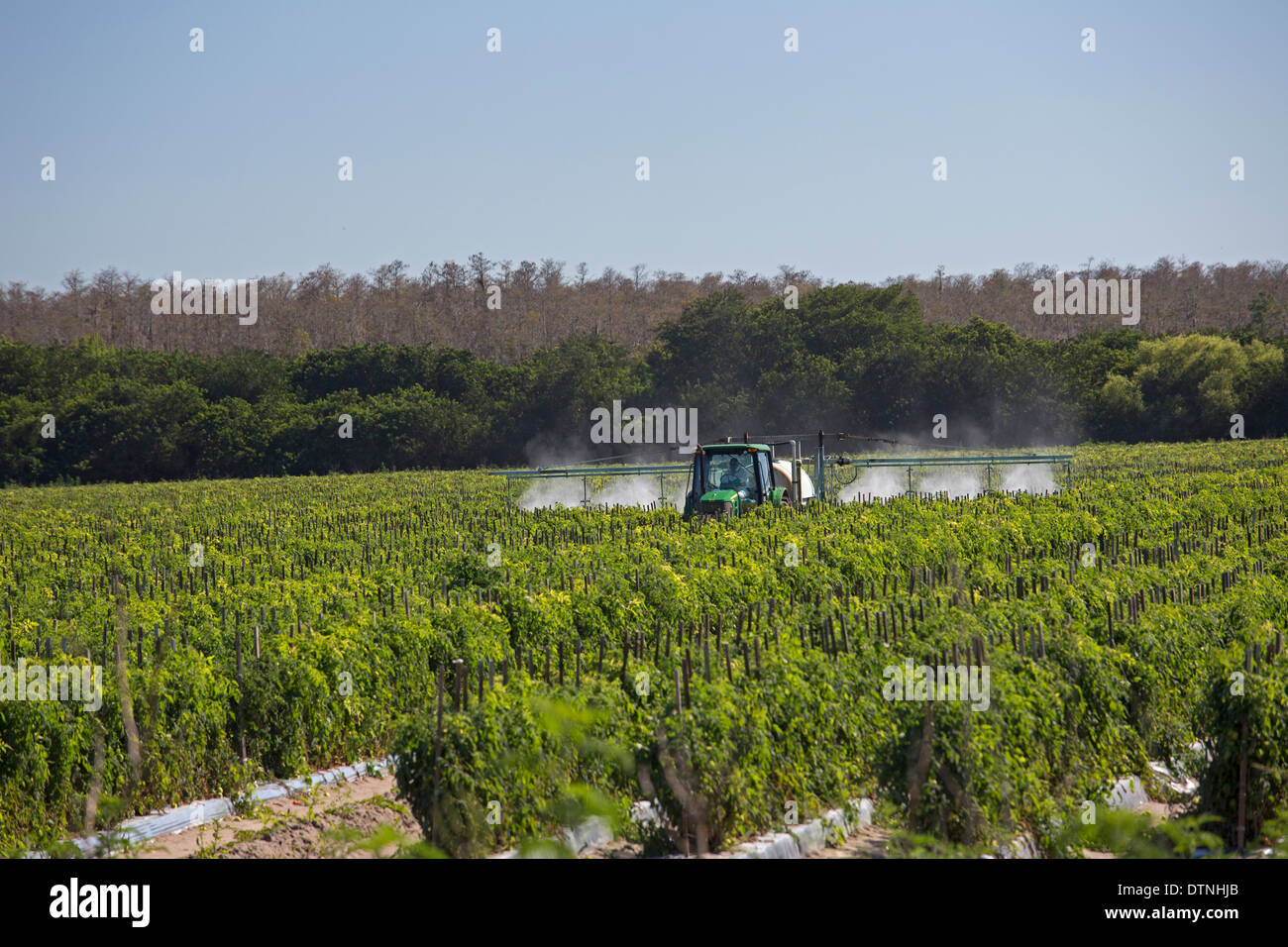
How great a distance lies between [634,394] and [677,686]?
5243cm

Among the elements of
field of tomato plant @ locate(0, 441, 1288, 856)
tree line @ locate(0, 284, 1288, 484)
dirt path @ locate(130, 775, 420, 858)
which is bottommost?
dirt path @ locate(130, 775, 420, 858)

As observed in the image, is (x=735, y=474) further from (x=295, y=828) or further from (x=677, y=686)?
(x=677, y=686)

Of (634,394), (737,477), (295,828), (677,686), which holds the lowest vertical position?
(295,828)

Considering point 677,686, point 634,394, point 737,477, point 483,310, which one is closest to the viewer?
point 677,686

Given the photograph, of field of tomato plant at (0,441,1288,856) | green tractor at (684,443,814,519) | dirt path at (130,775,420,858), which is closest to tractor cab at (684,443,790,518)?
green tractor at (684,443,814,519)

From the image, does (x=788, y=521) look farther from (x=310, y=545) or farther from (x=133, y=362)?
(x=133, y=362)

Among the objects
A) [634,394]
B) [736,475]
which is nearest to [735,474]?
[736,475]

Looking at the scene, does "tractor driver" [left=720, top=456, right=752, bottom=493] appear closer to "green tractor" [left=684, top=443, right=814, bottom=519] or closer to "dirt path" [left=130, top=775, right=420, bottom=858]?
"green tractor" [left=684, top=443, right=814, bottom=519]

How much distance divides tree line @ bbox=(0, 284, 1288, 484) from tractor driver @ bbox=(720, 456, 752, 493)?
3357 cm

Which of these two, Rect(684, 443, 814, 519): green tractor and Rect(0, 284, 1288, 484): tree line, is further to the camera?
Rect(0, 284, 1288, 484): tree line

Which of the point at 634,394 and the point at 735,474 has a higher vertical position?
the point at 634,394

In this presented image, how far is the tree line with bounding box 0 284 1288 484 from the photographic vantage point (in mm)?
54562

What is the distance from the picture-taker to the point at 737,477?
21641 millimetres

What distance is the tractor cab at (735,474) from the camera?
70.3 ft
